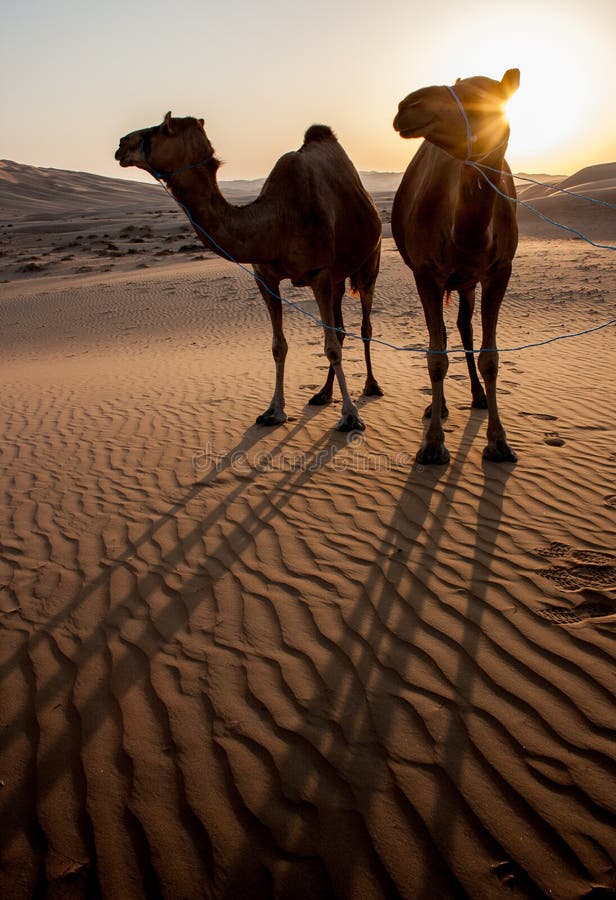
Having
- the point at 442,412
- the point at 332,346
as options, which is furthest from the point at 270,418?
the point at 442,412

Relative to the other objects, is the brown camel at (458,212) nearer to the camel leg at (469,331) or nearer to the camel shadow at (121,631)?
the camel leg at (469,331)

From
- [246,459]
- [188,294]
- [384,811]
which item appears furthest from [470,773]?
[188,294]

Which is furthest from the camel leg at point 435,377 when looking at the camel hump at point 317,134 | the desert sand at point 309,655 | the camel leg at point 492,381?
the camel hump at point 317,134

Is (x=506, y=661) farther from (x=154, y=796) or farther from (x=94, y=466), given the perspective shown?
(x=94, y=466)

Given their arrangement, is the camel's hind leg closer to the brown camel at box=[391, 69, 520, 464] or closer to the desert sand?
the desert sand

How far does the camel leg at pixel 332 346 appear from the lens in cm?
592

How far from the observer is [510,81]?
3.66 meters

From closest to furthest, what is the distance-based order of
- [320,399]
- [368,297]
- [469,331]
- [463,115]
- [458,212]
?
[463,115] → [458,212] → [469,331] → [320,399] → [368,297]

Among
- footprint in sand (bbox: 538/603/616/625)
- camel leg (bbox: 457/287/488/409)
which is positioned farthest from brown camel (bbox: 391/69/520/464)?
footprint in sand (bbox: 538/603/616/625)

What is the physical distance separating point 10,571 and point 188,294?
14.4 m

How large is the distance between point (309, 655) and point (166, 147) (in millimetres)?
3888

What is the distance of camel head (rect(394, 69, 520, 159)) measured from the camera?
142 inches

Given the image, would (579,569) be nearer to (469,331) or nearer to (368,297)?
(469,331)

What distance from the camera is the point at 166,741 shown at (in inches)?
101
